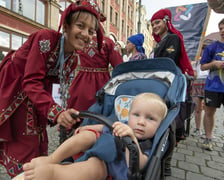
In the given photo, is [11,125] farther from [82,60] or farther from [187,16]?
[187,16]

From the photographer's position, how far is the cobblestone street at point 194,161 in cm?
255

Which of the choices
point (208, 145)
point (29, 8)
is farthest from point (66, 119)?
point (29, 8)

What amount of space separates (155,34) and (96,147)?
231cm

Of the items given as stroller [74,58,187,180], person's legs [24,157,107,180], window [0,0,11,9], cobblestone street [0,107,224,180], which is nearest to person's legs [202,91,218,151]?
cobblestone street [0,107,224,180]

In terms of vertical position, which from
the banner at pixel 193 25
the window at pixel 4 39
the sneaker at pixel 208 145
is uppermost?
the window at pixel 4 39

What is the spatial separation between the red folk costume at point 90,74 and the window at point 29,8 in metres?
9.11

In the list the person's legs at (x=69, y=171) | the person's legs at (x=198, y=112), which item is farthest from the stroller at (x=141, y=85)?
the person's legs at (x=198, y=112)

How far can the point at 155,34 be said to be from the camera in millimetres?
3002

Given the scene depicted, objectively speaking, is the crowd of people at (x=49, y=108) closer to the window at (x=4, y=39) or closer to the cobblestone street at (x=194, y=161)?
the cobblestone street at (x=194, y=161)

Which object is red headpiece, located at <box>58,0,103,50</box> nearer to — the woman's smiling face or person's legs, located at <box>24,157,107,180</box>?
the woman's smiling face

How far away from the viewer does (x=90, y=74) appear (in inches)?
96.0

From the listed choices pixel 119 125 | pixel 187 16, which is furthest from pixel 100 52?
pixel 187 16

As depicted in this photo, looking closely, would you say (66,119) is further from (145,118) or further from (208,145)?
(208,145)

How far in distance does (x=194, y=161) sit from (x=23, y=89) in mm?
2761
